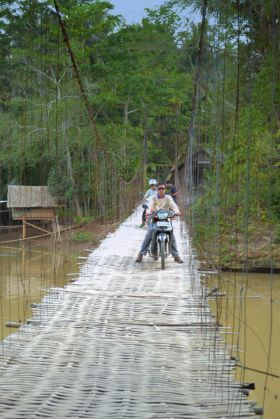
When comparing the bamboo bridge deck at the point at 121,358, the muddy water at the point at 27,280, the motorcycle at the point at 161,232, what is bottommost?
the muddy water at the point at 27,280

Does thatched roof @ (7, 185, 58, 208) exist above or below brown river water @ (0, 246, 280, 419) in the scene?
above

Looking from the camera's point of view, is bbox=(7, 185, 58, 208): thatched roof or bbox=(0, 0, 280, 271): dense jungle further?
bbox=(7, 185, 58, 208): thatched roof

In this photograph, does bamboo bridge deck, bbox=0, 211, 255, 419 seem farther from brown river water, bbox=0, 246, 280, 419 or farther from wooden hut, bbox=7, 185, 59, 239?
wooden hut, bbox=7, 185, 59, 239

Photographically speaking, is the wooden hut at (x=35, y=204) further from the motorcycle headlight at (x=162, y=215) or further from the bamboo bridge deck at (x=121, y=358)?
the bamboo bridge deck at (x=121, y=358)

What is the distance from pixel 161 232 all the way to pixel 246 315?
150 centimetres

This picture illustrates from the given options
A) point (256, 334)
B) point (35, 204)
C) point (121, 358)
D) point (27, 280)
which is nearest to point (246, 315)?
point (256, 334)

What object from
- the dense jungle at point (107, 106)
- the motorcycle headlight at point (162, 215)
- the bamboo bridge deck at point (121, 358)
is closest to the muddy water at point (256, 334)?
the bamboo bridge deck at point (121, 358)

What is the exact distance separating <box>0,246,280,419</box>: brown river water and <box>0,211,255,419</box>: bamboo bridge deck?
127mm

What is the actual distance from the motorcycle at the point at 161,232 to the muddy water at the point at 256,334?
50 cm

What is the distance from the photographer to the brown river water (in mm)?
2920

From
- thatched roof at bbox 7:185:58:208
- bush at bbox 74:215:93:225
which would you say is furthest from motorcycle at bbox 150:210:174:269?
thatched roof at bbox 7:185:58:208

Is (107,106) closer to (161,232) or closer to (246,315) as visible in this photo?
(246,315)

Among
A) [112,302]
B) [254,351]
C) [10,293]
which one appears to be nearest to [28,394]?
[112,302]

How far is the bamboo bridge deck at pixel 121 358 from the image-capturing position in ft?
6.01
